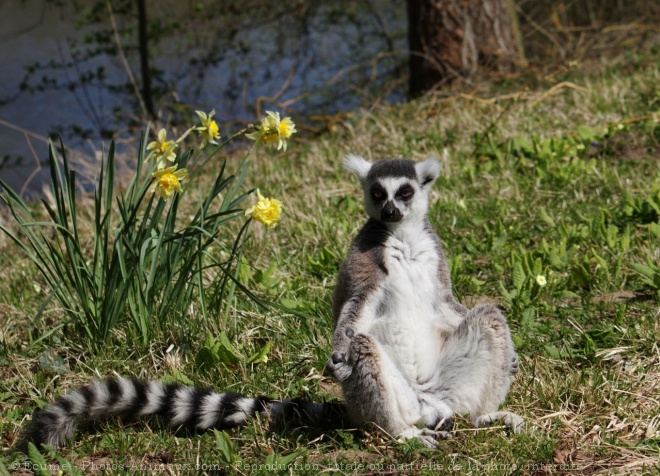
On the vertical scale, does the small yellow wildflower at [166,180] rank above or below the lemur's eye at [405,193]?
above

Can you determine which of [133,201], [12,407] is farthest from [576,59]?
[12,407]

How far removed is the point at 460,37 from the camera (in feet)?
27.1

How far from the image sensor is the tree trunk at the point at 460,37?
8195 mm

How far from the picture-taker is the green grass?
2.80 metres

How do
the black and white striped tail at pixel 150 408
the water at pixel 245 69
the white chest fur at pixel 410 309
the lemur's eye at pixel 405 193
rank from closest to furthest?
the black and white striped tail at pixel 150 408
the white chest fur at pixel 410 309
the lemur's eye at pixel 405 193
the water at pixel 245 69

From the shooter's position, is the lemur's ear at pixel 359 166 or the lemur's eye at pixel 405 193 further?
the lemur's ear at pixel 359 166

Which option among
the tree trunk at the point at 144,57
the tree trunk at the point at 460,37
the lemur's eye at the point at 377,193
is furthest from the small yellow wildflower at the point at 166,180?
the tree trunk at the point at 144,57

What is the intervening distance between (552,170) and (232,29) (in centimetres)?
694

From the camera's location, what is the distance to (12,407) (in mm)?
3365

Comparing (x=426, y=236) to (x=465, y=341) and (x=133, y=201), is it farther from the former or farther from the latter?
(x=133, y=201)

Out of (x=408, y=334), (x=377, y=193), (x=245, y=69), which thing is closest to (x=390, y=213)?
(x=377, y=193)

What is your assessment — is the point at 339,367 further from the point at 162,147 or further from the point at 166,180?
the point at 162,147

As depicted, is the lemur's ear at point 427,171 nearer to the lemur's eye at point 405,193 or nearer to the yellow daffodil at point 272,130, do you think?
the lemur's eye at point 405,193

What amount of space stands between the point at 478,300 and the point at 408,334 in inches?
44.3
